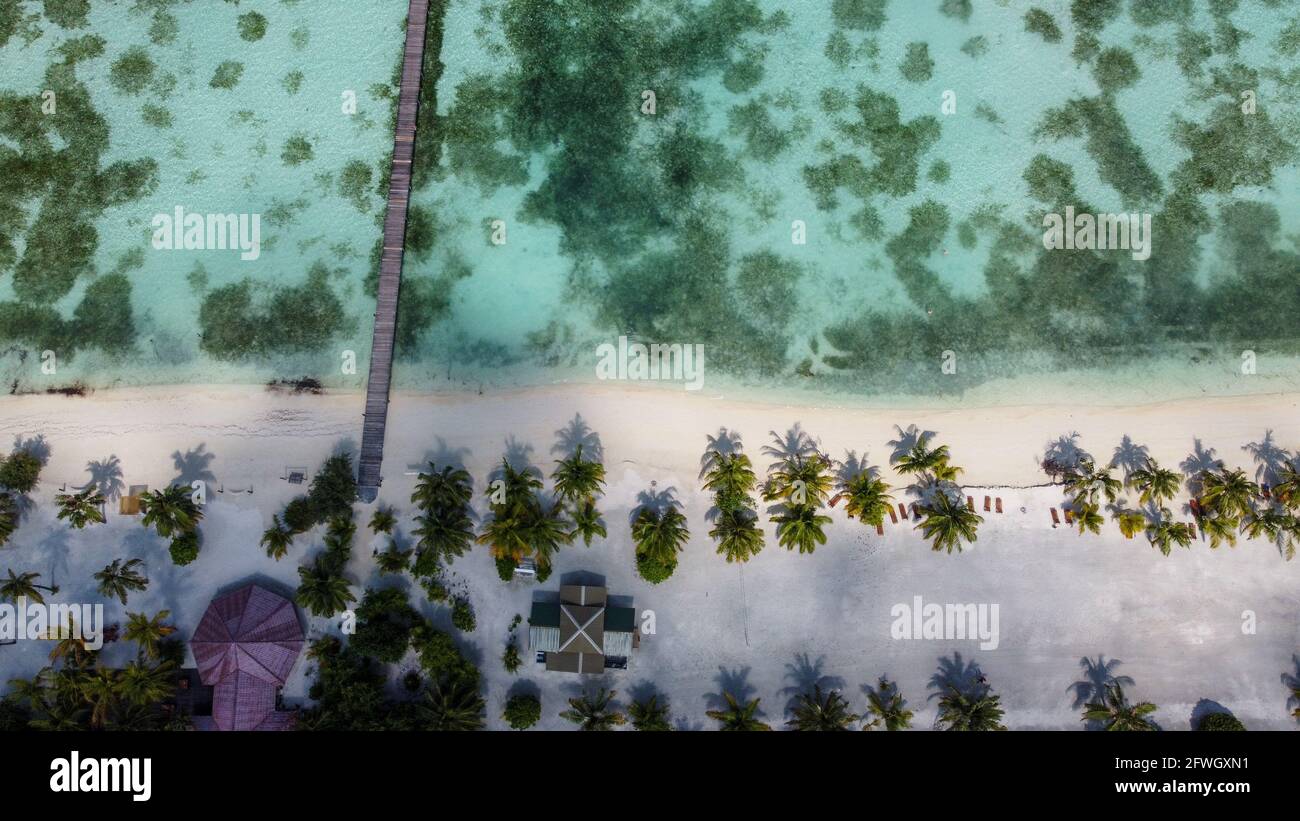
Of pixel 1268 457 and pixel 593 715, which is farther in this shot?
pixel 1268 457

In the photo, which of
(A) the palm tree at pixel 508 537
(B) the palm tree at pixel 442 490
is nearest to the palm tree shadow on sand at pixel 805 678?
(A) the palm tree at pixel 508 537

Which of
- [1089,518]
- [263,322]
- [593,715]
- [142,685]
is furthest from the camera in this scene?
[263,322]

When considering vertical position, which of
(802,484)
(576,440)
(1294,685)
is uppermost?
(576,440)

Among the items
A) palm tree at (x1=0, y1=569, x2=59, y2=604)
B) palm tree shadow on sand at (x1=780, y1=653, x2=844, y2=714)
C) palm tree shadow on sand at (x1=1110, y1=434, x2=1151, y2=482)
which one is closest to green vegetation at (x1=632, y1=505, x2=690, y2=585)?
palm tree shadow on sand at (x1=780, y1=653, x2=844, y2=714)

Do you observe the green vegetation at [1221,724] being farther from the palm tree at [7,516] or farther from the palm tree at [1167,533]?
the palm tree at [7,516]

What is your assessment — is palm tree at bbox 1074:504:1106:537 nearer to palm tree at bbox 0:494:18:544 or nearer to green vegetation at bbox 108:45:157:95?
green vegetation at bbox 108:45:157:95

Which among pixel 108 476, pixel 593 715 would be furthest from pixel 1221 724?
pixel 108 476

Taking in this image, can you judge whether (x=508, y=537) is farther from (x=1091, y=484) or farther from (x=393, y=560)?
(x=1091, y=484)
